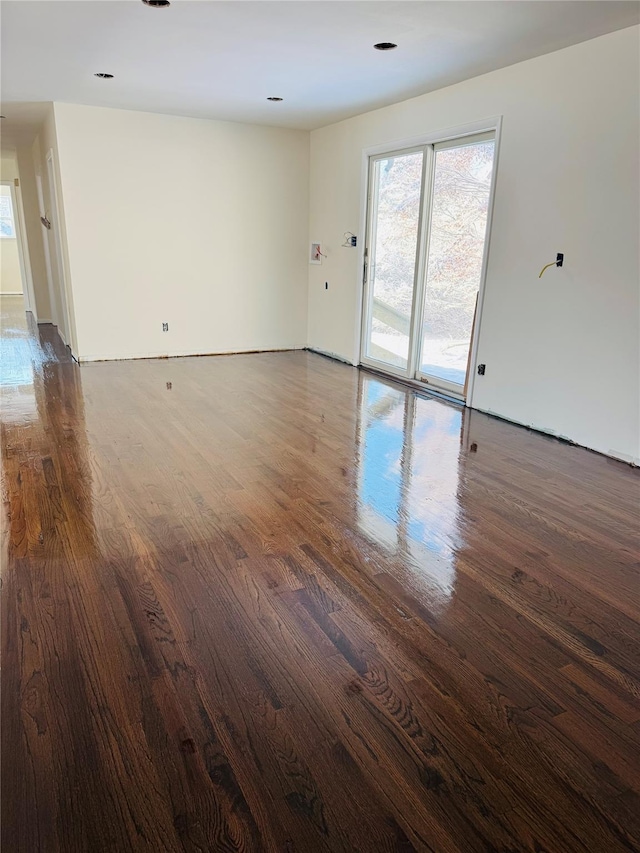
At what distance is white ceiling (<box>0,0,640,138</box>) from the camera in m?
3.19

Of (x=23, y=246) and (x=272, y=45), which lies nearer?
(x=272, y=45)

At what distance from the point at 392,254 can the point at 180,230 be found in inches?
94.6

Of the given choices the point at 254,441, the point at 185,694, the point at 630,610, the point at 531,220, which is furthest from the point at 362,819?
the point at 531,220

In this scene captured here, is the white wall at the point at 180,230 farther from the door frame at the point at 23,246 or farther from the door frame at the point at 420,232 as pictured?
the door frame at the point at 23,246

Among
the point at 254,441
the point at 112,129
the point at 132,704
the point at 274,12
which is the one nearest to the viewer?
the point at 132,704

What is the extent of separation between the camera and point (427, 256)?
5449 millimetres

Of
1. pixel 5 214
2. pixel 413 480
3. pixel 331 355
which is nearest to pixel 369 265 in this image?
pixel 331 355

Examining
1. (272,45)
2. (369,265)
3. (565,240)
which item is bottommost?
(369,265)

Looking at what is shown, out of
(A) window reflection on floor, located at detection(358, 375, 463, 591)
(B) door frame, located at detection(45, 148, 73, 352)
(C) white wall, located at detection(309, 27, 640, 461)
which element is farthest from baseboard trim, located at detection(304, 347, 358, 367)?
(B) door frame, located at detection(45, 148, 73, 352)

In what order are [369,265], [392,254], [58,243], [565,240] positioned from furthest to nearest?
[58,243] < [369,265] < [392,254] < [565,240]

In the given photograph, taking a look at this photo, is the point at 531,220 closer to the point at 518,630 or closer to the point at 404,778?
the point at 518,630

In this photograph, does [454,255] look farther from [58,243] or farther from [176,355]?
[58,243]

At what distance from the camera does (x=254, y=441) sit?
4.05 meters

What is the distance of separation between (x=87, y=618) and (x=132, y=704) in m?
0.50
